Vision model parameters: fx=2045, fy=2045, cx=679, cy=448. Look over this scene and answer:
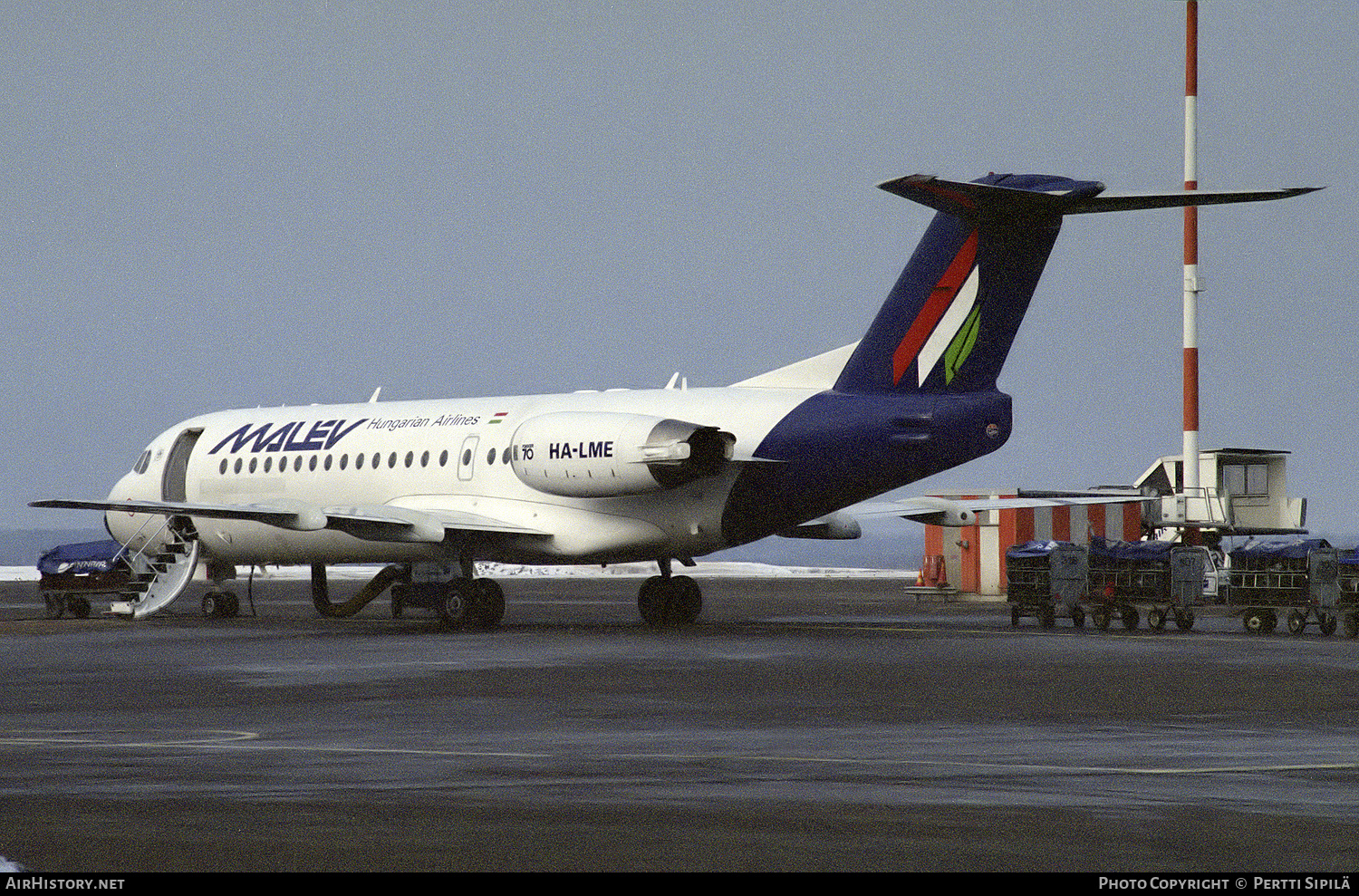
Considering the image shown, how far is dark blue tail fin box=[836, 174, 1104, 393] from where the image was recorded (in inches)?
1184

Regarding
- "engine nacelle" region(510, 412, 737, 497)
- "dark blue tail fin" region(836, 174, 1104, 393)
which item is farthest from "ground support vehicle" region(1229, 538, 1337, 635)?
"engine nacelle" region(510, 412, 737, 497)

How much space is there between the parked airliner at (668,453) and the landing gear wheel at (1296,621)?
5.98 meters

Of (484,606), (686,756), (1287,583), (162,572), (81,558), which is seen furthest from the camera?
(81,558)

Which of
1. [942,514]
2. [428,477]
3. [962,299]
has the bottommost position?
[942,514]

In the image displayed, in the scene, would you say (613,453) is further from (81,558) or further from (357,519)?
(81,558)

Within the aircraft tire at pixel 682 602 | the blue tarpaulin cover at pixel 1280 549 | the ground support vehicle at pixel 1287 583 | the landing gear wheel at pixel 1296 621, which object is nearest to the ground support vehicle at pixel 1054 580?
the ground support vehicle at pixel 1287 583

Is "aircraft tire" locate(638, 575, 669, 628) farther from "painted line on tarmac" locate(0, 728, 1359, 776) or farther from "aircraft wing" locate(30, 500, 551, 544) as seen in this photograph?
"painted line on tarmac" locate(0, 728, 1359, 776)

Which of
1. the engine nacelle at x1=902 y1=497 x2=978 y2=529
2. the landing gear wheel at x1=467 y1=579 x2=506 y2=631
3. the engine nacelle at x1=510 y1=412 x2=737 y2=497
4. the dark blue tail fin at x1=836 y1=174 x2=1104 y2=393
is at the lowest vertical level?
the landing gear wheel at x1=467 y1=579 x2=506 y2=631

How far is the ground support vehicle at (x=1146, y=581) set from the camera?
33344 millimetres

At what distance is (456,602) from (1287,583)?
13.4 metres

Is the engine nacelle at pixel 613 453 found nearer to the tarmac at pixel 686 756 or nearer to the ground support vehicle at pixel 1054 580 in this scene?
the tarmac at pixel 686 756

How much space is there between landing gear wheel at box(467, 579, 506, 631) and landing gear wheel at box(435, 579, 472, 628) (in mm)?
89

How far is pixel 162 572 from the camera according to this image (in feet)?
133

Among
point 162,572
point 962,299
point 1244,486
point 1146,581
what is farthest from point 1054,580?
point 1244,486
